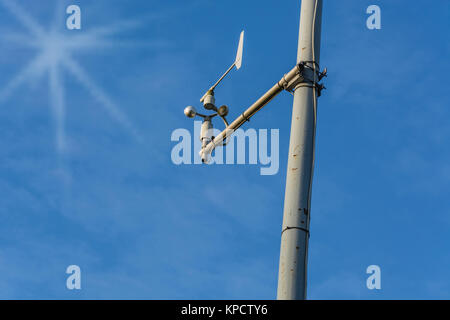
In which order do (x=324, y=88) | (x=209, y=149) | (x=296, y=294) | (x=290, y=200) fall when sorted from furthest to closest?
(x=209, y=149) → (x=324, y=88) → (x=290, y=200) → (x=296, y=294)

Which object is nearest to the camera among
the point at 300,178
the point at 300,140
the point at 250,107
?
the point at 300,178

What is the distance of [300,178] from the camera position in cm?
820

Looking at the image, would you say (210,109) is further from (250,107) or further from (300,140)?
(300,140)

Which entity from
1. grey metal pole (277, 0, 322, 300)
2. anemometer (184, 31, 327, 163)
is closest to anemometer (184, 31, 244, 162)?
anemometer (184, 31, 327, 163)

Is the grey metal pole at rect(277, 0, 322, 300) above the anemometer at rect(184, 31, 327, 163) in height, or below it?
below

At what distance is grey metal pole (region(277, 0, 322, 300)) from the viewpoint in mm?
7586

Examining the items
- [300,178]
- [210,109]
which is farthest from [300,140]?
[210,109]

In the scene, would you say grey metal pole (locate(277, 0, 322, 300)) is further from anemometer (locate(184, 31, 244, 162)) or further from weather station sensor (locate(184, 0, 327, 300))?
anemometer (locate(184, 31, 244, 162))

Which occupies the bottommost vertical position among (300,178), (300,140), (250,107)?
(300,178)
